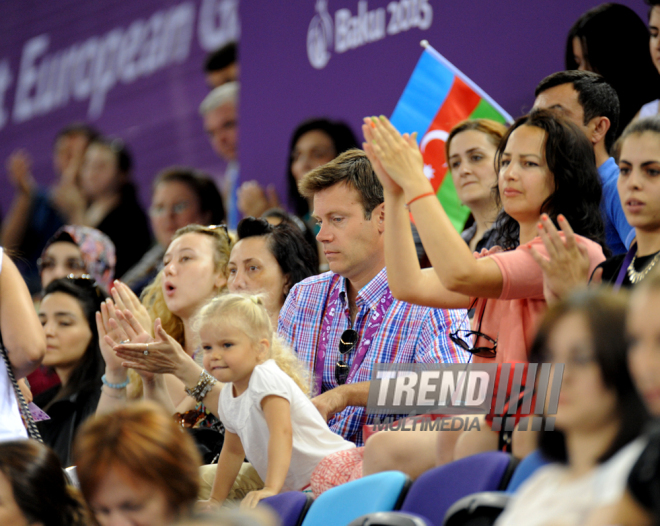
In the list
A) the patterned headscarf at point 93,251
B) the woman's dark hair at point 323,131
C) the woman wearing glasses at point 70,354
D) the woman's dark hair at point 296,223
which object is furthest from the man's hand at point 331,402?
the patterned headscarf at point 93,251

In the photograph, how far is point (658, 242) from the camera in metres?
2.20

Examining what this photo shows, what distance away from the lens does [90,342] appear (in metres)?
4.08

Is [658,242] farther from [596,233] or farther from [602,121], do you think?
[602,121]

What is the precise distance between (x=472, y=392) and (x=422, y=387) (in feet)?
0.91

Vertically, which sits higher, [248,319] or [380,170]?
[380,170]

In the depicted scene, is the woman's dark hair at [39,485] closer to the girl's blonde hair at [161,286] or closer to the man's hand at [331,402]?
the man's hand at [331,402]

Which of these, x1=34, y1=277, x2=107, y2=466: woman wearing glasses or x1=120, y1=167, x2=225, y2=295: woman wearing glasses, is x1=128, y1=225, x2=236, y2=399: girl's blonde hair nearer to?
x1=34, y1=277, x2=107, y2=466: woman wearing glasses

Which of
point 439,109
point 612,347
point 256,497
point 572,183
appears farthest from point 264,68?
point 612,347

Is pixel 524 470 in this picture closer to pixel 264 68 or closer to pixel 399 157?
pixel 399 157

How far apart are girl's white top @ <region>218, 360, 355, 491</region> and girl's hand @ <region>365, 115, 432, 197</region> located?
2.72 feet

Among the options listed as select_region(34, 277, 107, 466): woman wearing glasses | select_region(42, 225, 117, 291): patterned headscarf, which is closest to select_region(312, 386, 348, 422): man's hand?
select_region(34, 277, 107, 466): woman wearing glasses

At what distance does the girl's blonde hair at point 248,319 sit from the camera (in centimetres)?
288

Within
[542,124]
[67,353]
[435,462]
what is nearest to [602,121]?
[542,124]

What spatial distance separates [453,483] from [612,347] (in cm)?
78
